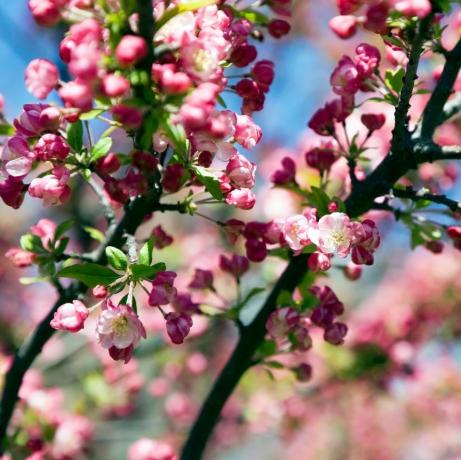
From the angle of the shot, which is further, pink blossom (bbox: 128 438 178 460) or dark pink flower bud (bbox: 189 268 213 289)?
dark pink flower bud (bbox: 189 268 213 289)

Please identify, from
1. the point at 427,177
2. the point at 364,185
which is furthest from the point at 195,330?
the point at 364,185

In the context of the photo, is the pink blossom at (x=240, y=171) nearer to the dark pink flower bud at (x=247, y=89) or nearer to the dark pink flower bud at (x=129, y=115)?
the dark pink flower bud at (x=247, y=89)

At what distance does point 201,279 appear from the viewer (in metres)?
1.91

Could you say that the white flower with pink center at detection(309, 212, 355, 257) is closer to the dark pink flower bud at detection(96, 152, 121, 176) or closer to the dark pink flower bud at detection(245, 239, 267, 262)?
the dark pink flower bud at detection(245, 239, 267, 262)

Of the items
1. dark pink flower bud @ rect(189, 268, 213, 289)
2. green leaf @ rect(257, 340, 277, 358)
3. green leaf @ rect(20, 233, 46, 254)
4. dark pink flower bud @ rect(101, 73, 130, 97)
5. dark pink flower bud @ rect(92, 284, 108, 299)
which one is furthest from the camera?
dark pink flower bud @ rect(189, 268, 213, 289)

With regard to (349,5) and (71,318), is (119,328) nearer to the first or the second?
(71,318)

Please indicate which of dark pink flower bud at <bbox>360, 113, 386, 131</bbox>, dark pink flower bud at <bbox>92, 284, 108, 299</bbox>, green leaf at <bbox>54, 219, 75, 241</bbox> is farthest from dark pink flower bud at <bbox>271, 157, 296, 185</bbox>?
dark pink flower bud at <bbox>92, 284, 108, 299</bbox>

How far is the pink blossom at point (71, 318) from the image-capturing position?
1208 millimetres

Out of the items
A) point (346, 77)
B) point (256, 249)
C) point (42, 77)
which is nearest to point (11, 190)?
point (42, 77)

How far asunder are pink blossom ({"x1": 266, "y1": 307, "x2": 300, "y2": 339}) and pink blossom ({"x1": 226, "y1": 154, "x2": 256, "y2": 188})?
0.42 meters

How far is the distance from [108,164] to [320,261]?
507 millimetres

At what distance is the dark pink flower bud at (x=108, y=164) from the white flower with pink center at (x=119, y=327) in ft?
0.99

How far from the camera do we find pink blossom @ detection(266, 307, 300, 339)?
1.53m

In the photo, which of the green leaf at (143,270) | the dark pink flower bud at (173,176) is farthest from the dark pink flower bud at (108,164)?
the green leaf at (143,270)
